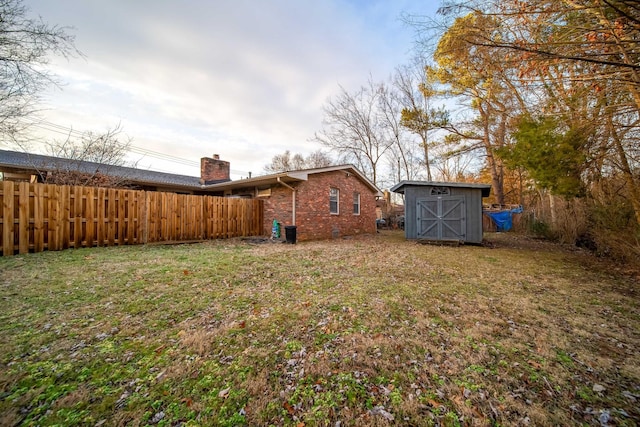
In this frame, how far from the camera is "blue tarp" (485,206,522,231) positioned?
53.3 feet

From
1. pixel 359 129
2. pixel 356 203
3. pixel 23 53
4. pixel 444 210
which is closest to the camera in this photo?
pixel 23 53

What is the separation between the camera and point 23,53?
19.3 feet

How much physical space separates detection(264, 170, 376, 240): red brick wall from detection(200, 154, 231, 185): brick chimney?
679 centimetres

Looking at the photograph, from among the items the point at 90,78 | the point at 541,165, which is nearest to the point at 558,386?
the point at 541,165

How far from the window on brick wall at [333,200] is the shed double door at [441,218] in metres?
3.90

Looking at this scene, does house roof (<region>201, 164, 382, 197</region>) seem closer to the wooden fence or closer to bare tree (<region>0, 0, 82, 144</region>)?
the wooden fence

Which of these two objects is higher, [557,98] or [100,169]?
[557,98]

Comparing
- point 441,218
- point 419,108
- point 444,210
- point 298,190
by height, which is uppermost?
point 419,108

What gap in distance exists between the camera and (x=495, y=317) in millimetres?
3162

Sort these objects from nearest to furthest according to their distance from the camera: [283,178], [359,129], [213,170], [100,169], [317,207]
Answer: [283,178], [317,207], [100,169], [213,170], [359,129]

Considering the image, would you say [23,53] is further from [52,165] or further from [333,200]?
[333,200]

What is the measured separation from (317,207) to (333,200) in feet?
4.59

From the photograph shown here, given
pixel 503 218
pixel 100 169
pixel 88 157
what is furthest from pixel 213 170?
pixel 503 218

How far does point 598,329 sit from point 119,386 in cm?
503
